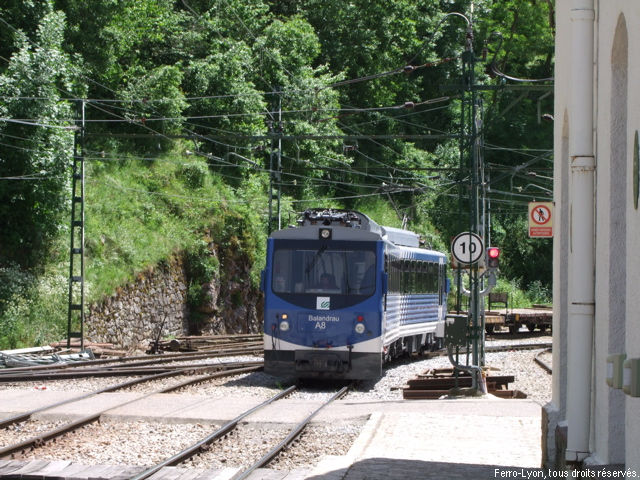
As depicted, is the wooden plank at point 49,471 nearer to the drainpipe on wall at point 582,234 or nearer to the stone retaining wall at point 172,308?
the drainpipe on wall at point 582,234

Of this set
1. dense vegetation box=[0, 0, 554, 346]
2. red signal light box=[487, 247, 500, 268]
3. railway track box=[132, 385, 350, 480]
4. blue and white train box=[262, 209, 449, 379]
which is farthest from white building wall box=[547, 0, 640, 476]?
red signal light box=[487, 247, 500, 268]

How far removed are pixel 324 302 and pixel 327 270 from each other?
655 mm

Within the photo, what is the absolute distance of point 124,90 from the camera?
4228cm

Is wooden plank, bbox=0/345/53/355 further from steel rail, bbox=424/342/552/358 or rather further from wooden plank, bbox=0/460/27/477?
wooden plank, bbox=0/460/27/477

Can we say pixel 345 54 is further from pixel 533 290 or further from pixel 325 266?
pixel 325 266

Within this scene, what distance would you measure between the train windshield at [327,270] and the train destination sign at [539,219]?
4.62 metres

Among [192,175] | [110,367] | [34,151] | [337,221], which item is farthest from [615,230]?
[192,175]

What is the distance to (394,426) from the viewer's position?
41.9 ft

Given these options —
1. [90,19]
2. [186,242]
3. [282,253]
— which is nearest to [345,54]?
[90,19]

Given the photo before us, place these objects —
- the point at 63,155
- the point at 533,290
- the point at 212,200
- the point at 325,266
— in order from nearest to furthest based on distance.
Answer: the point at 325,266 < the point at 63,155 < the point at 212,200 < the point at 533,290

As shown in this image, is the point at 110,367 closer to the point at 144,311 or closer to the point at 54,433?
the point at 54,433

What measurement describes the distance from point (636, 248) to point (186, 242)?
105 feet

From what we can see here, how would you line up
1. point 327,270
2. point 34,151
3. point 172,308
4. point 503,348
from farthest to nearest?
1. point 172,308
2. point 503,348
3. point 34,151
4. point 327,270

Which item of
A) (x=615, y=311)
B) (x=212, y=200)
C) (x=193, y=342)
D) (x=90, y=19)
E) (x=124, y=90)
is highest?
(x=90, y=19)
